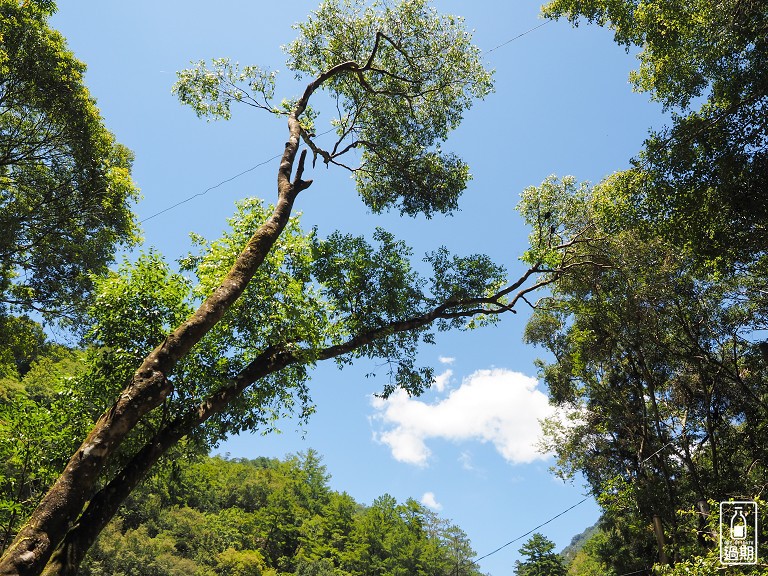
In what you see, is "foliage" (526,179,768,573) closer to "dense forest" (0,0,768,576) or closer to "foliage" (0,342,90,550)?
"dense forest" (0,0,768,576)

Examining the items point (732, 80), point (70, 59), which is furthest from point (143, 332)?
point (732, 80)

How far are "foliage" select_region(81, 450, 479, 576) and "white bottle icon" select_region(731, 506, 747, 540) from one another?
32.4 m

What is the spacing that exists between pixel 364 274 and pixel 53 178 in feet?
25.4

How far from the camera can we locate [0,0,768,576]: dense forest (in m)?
7.24

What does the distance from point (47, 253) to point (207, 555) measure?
108 feet

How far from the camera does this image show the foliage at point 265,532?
33.1 meters

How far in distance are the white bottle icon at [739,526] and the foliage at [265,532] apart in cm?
3244

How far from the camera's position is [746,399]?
1538cm

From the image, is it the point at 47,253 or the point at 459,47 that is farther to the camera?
the point at 47,253

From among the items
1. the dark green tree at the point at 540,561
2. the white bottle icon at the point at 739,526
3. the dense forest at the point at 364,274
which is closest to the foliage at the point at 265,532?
the dark green tree at the point at 540,561

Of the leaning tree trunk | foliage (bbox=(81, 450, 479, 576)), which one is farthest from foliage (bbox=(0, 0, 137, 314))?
foliage (bbox=(81, 450, 479, 576))

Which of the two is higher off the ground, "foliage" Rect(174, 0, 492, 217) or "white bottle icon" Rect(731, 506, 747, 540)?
"foliage" Rect(174, 0, 492, 217)

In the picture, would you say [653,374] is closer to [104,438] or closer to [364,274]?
[364,274]

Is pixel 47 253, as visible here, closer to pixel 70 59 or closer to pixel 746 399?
pixel 70 59
